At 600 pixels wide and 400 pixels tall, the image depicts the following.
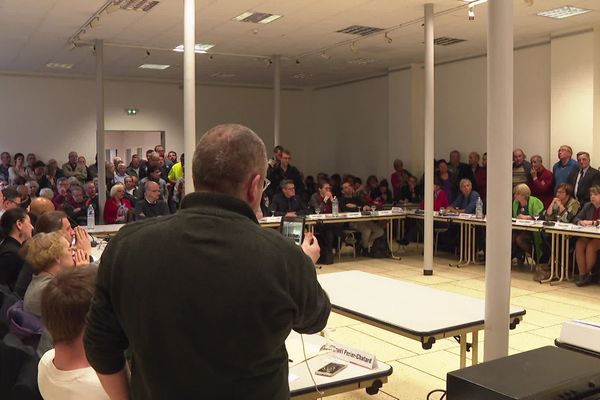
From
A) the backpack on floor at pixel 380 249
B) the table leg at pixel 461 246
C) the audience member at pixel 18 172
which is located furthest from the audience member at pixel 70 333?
the audience member at pixel 18 172

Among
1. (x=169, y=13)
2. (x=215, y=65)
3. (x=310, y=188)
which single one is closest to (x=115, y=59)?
(x=215, y=65)

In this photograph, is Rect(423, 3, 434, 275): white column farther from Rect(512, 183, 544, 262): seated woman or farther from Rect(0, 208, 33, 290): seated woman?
Rect(0, 208, 33, 290): seated woman

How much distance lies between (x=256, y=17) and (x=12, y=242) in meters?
5.56

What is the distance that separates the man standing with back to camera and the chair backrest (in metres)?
1.49

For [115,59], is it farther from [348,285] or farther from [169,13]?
[348,285]

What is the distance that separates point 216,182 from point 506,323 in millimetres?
1666

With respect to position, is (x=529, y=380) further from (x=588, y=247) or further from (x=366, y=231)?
(x=366, y=231)

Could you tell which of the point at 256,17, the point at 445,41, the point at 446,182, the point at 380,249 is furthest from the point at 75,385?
the point at 445,41

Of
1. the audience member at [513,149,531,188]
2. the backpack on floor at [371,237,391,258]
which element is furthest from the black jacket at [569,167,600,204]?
the backpack on floor at [371,237,391,258]

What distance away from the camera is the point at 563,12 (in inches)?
345

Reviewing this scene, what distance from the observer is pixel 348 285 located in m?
3.98

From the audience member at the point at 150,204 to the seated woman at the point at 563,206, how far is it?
199 inches

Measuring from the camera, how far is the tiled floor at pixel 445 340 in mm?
4234

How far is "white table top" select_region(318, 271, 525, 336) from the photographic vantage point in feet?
10.0
